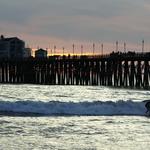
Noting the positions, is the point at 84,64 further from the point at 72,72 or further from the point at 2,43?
the point at 2,43

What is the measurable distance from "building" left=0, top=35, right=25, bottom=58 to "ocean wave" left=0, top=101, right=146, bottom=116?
402ft

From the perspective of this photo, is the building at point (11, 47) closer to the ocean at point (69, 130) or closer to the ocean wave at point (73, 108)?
the ocean wave at point (73, 108)

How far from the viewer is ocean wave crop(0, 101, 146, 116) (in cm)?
2839

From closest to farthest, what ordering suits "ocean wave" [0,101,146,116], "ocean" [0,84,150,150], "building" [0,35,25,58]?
"ocean" [0,84,150,150], "ocean wave" [0,101,146,116], "building" [0,35,25,58]

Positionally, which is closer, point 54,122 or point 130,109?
point 54,122

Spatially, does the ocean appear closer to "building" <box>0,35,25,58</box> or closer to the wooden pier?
the wooden pier

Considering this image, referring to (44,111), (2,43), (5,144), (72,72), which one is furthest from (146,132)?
(2,43)

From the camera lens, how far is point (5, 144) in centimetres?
1655

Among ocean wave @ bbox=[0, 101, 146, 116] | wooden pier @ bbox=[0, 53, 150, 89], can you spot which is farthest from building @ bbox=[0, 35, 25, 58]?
ocean wave @ bbox=[0, 101, 146, 116]

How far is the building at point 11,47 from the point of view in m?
152

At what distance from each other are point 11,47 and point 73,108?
125 m

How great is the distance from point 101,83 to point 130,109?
180 ft

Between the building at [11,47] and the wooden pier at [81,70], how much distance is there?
4294 cm

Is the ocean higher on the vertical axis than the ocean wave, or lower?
lower
